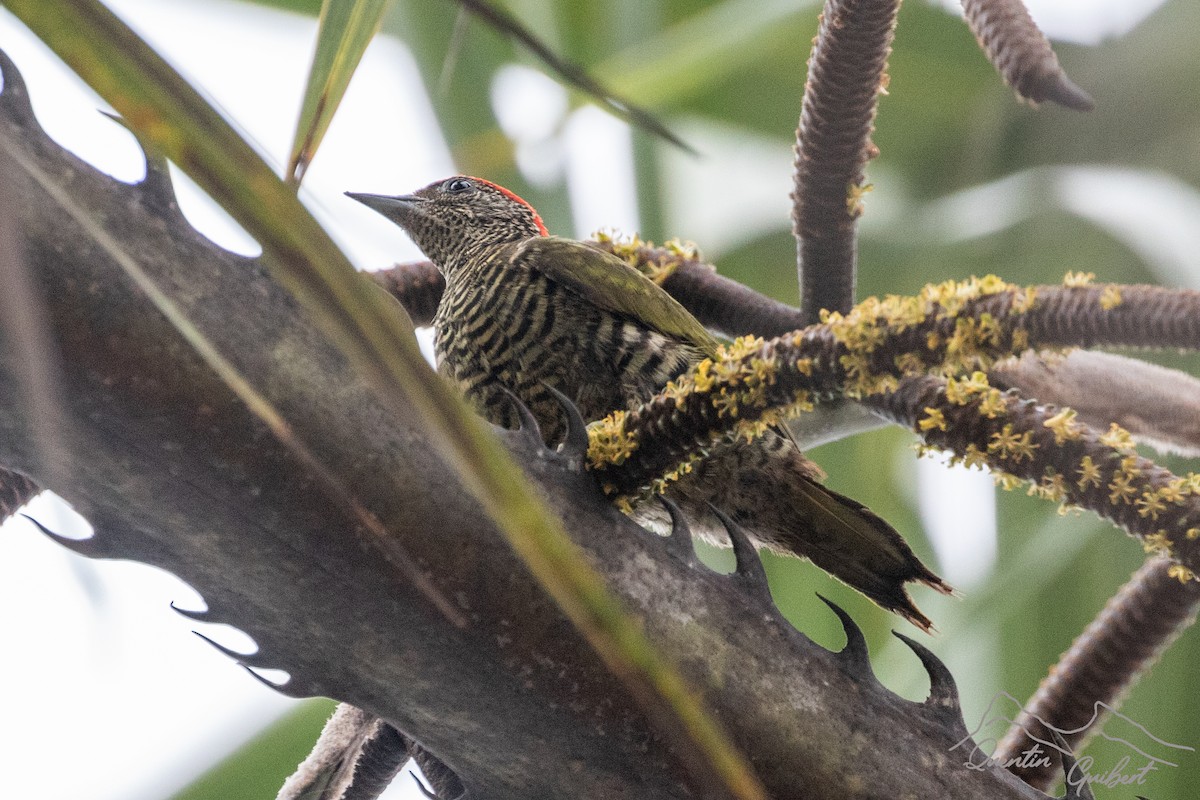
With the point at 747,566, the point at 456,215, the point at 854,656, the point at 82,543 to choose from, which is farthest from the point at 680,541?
the point at 456,215

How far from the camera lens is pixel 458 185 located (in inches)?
109

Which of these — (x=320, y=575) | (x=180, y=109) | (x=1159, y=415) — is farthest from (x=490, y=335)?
(x=180, y=109)

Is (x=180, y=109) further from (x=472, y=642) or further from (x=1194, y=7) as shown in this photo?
(x=1194, y=7)

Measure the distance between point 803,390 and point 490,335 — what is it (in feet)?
3.66

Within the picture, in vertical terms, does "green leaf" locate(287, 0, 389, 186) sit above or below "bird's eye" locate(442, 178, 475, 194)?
below

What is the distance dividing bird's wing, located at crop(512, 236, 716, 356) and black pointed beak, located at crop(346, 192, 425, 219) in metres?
0.92

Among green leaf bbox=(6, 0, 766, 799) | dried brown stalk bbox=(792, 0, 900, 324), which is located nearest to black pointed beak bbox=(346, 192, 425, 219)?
dried brown stalk bbox=(792, 0, 900, 324)

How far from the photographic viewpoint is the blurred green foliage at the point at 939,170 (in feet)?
7.79

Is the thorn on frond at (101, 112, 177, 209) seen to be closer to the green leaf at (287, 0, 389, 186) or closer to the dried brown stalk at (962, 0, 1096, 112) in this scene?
the green leaf at (287, 0, 389, 186)

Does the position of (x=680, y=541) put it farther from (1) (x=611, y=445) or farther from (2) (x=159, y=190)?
(2) (x=159, y=190)

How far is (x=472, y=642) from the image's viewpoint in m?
0.83

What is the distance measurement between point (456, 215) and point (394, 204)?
0.16 metres

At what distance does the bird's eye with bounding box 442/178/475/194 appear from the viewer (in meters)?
2.77

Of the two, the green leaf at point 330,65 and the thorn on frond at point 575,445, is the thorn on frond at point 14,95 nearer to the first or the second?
the green leaf at point 330,65
